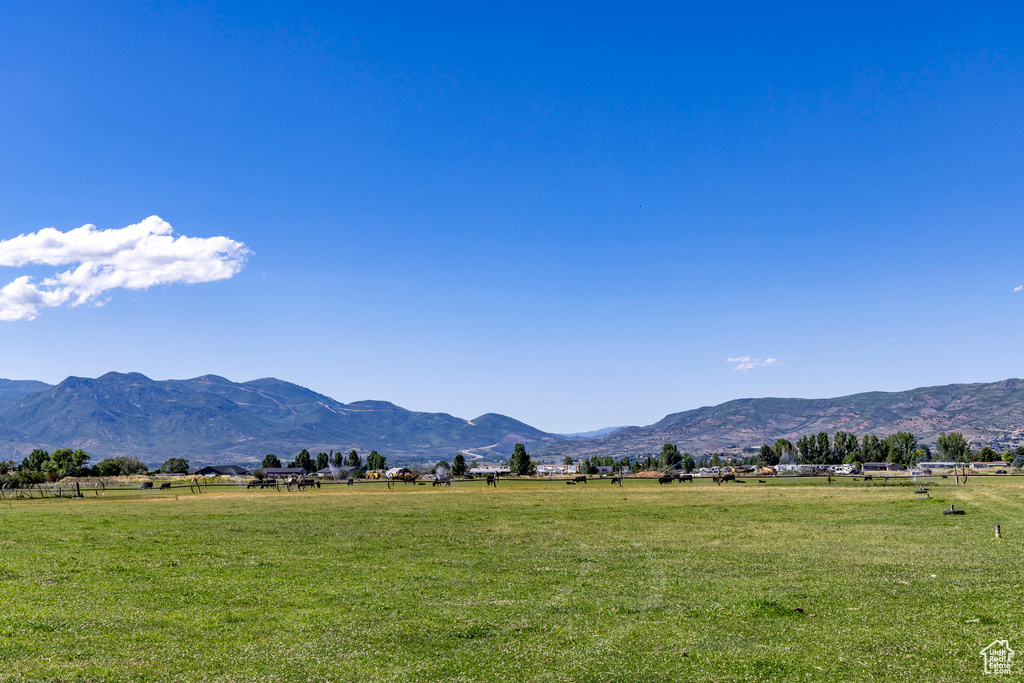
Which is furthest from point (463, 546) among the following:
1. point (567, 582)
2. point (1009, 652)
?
point (1009, 652)

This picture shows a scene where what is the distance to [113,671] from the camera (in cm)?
1259

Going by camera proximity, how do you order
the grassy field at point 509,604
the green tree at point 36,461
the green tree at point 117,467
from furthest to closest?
the green tree at point 36,461, the green tree at point 117,467, the grassy field at point 509,604

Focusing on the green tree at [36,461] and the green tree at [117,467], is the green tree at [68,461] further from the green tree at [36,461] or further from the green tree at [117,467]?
the green tree at [117,467]

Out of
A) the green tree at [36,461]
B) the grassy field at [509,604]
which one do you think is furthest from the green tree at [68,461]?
the grassy field at [509,604]

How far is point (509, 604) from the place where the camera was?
18.5 m

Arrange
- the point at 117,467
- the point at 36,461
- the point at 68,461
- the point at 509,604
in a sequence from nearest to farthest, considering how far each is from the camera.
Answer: the point at 509,604, the point at 68,461, the point at 117,467, the point at 36,461

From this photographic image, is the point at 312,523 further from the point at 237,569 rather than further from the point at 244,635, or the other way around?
the point at 244,635

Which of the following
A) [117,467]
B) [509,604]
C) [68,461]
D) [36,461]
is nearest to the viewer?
[509,604]

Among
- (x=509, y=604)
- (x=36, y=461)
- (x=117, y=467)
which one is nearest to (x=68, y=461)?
(x=117, y=467)

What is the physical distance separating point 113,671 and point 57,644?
2.64 meters

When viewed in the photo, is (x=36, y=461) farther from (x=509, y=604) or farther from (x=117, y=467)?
(x=509, y=604)

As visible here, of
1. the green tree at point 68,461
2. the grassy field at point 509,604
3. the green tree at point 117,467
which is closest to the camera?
the grassy field at point 509,604

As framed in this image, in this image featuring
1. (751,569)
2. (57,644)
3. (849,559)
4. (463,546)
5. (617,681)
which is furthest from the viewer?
(463,546)

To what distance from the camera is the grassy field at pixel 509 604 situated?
13.1 metres
